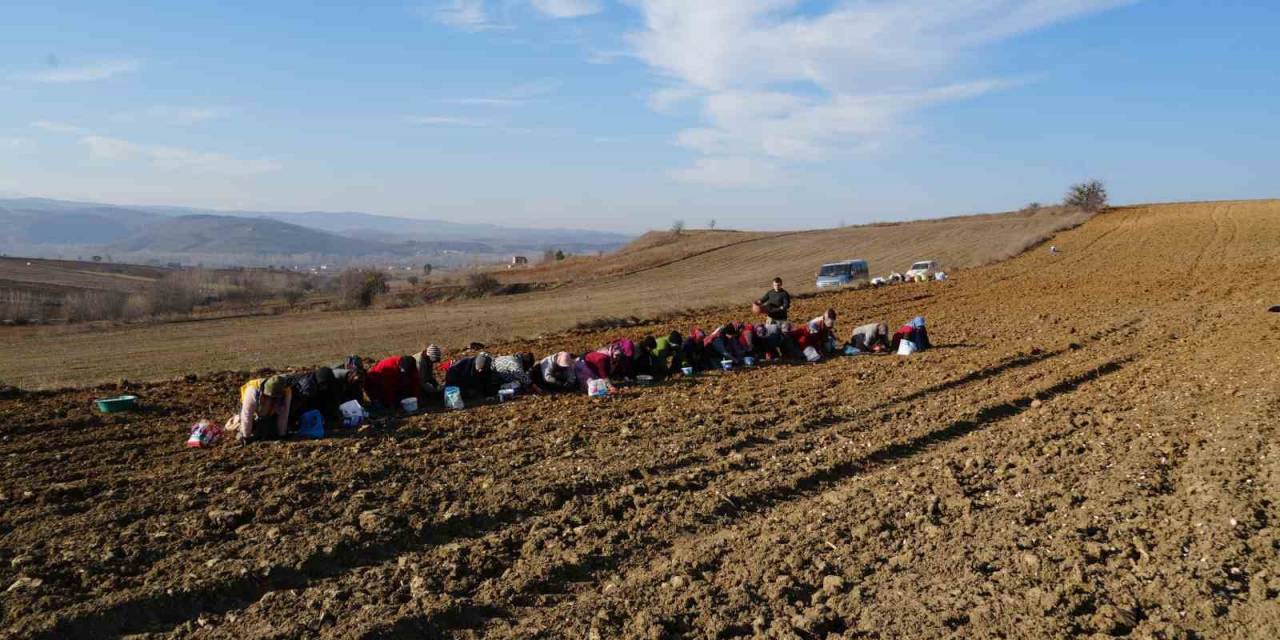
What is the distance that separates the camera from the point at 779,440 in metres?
8.54

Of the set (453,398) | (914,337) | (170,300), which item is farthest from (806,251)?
(453,398)

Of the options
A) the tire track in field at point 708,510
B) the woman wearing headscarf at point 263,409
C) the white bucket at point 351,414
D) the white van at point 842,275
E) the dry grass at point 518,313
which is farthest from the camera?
the white van at point 842,275

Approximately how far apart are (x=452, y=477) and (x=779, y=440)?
330 centimetres

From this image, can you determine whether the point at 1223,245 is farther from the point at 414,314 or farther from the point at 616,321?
the point at 414,314

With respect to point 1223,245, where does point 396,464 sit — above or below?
below

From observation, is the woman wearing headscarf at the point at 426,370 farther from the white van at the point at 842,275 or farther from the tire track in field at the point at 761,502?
the white van at the point at 842,275

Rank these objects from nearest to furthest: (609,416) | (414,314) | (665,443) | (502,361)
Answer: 1. (665,443)
2. (609,416)
3. (502,361)
4. (414,314)

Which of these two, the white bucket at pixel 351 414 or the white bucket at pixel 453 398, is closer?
the white bucket at pixel 351 414

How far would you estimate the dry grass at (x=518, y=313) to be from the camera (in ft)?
59.9

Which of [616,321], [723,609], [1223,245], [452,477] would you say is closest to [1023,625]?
[723,609]

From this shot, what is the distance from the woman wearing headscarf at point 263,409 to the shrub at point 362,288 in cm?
3060

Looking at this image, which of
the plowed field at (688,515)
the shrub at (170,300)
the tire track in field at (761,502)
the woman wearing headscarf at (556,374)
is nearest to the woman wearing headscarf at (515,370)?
the woman wearing headscarf at (556,374)

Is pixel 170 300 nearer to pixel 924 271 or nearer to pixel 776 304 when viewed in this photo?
pixel 776 304

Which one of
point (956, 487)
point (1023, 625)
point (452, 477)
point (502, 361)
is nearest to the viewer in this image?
point (1023, 625)
